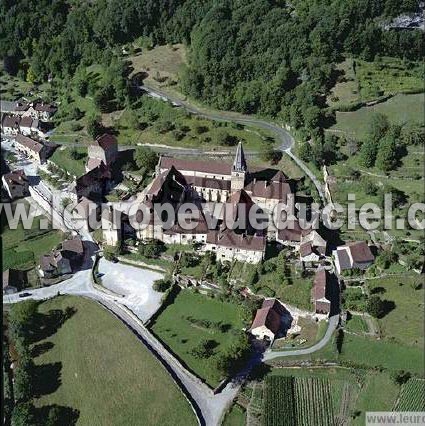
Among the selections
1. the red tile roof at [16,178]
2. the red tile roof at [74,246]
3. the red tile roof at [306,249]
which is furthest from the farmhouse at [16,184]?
the red tile roof at [306,249]

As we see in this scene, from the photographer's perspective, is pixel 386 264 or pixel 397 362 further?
pixel 386 264

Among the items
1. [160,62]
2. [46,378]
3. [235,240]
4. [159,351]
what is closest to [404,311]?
[235,240]

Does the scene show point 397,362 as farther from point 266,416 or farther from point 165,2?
point 165,2

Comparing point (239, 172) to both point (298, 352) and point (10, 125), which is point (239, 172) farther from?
point (10, 125)

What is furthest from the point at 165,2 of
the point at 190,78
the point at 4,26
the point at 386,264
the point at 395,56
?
the point at 386,264

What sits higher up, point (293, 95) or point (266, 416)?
point (293, 95)

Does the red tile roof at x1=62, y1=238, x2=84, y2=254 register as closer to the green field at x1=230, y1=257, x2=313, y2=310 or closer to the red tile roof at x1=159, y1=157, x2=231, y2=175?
the red tile roof at x1=159, y1=157, x2=231, y2=175
